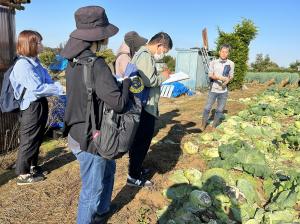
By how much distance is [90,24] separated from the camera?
242cm

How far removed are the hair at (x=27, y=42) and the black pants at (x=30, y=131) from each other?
0.61 meters

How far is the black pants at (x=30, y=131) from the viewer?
4.04 m

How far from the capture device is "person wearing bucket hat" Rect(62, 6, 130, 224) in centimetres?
236

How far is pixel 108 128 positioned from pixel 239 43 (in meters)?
16.1

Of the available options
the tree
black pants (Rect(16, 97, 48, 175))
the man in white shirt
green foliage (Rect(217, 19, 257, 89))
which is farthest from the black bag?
the tree

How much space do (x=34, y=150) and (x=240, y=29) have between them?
15828 millimetres

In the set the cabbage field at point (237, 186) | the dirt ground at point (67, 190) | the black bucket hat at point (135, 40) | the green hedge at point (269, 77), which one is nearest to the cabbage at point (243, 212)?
the cabbage field at point (237, 186)

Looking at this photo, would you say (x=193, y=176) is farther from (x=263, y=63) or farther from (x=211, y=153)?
(x=263, y=63)

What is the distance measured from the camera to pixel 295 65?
156 feet

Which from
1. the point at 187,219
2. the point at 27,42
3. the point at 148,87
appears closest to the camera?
the point at 187,219

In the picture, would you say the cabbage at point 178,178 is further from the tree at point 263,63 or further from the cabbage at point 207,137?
the tree at point 263,63

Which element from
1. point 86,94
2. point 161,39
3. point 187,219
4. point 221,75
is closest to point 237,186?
point 187,219

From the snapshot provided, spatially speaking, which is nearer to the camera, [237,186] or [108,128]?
[108,128]

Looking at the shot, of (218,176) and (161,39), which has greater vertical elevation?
(161,39)
